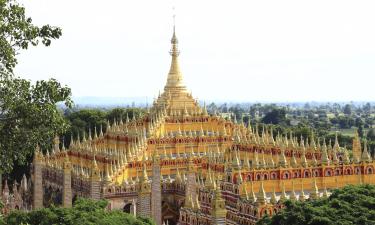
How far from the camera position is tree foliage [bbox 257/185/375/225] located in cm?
2806

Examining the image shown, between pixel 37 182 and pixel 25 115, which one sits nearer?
pixel 25 115

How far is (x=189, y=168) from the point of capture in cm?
4078

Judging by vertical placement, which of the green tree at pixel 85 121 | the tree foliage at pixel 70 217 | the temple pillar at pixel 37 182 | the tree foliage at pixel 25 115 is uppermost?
the tree foliage at pixel 25 115

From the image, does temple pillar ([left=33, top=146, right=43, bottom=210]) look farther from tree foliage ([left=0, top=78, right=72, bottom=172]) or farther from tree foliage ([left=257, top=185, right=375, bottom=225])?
tree foliage ([left=0, top=78, right=72, bottom=172])

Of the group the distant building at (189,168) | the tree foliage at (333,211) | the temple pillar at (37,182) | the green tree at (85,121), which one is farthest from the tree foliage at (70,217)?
the green tree at (85,121)

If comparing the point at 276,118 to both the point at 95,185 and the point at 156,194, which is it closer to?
the point at 95,185

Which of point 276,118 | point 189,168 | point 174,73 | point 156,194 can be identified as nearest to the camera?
point 189,168

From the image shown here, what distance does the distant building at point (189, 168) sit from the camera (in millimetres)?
37125

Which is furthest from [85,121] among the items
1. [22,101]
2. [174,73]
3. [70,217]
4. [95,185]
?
[22,101]

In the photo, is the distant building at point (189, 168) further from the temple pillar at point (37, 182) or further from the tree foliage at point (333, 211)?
the tree foliage at point (333, 211)

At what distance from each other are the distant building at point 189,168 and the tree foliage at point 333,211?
3.52 m

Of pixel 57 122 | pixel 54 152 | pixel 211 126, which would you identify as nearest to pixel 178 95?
pixel 211 126

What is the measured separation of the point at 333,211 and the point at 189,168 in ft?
43.8

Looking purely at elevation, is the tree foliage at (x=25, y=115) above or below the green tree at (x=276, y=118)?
above
